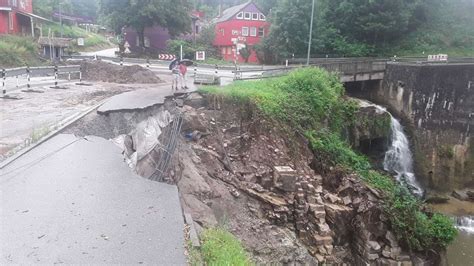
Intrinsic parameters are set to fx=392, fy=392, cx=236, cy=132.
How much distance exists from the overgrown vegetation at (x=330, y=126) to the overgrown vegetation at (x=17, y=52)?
21449 mm

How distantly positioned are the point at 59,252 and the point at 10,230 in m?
1.20

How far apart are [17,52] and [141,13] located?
12005 millimetres

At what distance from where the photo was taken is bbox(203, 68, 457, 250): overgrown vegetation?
13.3 metres

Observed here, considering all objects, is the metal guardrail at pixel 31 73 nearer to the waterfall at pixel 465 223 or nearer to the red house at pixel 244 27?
the waterfall at pixel 465 223

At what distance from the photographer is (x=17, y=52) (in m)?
31.2

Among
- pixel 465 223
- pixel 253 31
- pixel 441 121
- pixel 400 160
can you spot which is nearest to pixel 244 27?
pixel 253 31

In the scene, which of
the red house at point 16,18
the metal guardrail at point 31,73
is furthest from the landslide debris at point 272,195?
the red house at point 16,18

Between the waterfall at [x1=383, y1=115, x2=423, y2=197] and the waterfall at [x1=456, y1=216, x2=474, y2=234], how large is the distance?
8.58ft

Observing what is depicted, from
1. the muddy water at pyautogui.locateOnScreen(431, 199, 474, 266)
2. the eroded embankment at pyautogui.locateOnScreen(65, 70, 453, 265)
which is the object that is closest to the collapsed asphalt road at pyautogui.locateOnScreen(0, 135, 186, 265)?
the eroded embankment at pyautogui.locateOnScreen(65, 70, 453, 265)

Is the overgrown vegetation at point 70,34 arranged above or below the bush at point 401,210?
above

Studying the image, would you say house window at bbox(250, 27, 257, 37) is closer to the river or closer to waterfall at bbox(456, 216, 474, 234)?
the river

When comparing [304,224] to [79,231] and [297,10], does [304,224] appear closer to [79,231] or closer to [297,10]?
[79,231]

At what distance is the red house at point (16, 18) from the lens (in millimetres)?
36500

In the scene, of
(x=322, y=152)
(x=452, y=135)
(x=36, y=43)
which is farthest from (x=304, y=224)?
(x=36, y=43)
